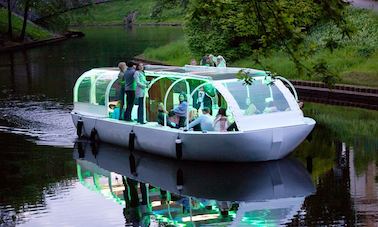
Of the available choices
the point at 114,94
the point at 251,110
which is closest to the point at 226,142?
the point at 251,110

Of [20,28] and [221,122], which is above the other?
[20,28]

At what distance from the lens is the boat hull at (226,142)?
15789mm

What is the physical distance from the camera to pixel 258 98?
1670 cm

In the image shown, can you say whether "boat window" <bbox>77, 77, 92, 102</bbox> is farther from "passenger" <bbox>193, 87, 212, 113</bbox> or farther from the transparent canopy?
"passenger" <bbox>193, 87, 212, 113</bbox>

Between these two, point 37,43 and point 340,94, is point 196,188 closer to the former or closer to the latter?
point 340,94

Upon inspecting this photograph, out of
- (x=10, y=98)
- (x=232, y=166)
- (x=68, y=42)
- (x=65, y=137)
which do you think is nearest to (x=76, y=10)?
(x=68, y=42)

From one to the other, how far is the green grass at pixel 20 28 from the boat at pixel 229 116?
161 feet

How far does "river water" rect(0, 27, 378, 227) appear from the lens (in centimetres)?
1265

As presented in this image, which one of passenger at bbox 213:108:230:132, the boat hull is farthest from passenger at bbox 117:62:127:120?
passenger at bbox 213:108:230:132

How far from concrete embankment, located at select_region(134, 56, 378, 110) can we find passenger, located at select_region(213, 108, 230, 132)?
365 inches

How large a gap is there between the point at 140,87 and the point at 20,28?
53482mm

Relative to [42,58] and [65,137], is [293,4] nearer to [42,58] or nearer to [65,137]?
[65,137]

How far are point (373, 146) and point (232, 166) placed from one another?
369 cm

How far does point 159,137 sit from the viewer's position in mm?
17172
